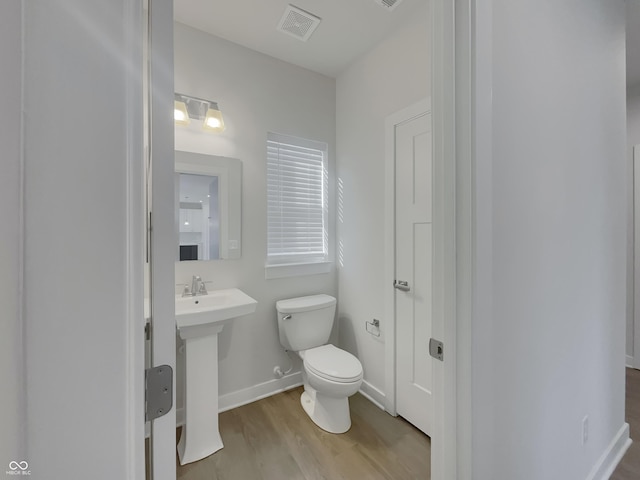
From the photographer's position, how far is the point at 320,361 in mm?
1817

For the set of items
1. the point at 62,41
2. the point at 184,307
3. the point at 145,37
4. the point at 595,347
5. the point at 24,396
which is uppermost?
the point at 145,37

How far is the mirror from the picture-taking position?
73.0 inches

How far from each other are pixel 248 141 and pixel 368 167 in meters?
0.93

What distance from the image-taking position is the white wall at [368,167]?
70.1 inches

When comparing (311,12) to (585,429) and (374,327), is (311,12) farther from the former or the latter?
(585,429)

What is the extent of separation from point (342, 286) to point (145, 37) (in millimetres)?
2154

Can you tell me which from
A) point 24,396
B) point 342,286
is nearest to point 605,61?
point 342,286

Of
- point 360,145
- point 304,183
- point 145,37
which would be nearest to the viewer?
point 145,37

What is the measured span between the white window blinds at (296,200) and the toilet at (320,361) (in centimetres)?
40

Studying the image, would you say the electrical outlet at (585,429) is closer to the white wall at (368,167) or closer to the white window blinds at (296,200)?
the white wall at (368,167)

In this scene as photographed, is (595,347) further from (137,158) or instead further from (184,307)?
(184,307)

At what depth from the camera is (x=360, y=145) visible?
2201 mm

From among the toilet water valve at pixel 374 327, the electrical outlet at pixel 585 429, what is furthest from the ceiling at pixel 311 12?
the electrical outlet at pixel 585 429

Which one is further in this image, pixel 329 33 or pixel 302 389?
pixel 302 389
